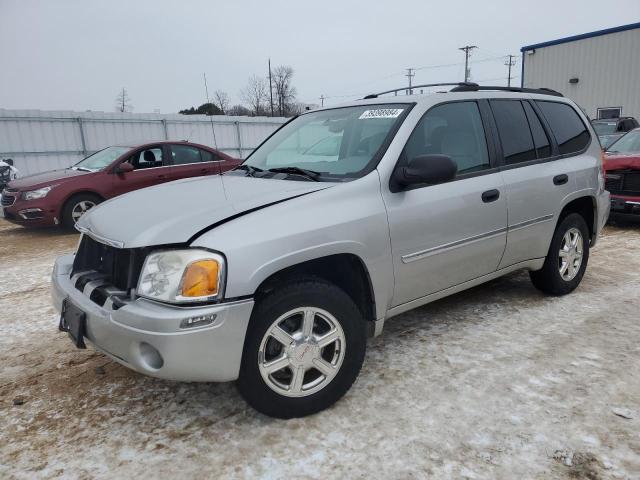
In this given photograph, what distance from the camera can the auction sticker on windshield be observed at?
10.5 feet

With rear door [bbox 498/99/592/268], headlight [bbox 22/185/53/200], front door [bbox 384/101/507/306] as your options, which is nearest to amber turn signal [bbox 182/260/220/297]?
front door [bbox 384/101/507/306]

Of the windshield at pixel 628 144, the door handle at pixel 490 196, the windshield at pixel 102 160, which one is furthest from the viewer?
the windshield at pixel 102 160

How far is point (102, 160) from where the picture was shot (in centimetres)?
898

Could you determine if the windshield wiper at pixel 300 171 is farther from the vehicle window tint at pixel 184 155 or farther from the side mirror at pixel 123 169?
the vehicle window tint at pixel 184 155


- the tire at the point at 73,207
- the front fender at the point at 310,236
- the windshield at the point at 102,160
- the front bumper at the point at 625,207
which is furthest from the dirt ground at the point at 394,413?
the windshield at the point at 102,160

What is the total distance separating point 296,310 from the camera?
96.2 inches

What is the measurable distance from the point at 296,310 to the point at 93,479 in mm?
1179

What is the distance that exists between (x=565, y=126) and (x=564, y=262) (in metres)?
1.18

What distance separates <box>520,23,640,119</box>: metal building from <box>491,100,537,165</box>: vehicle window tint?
19.3m

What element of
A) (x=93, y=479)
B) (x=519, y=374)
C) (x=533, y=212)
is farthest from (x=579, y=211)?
(x=93, y=479)

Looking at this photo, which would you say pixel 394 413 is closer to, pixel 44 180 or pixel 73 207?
pixel 73 207

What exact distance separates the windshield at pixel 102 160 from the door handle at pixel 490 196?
7.27m

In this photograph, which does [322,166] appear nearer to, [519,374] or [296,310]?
[296,310]

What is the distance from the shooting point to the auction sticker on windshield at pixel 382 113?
3.21 m
